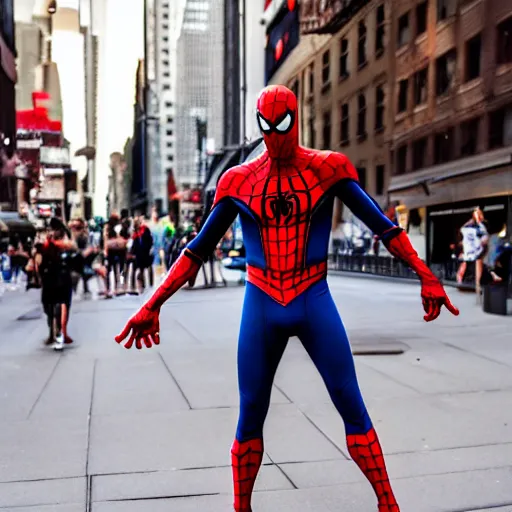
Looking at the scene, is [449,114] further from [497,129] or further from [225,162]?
[225,162]

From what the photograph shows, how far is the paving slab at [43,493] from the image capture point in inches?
128

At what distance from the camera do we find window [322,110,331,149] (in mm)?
15750

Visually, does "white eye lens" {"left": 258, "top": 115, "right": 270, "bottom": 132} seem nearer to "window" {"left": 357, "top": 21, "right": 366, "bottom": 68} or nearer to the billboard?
"window" {"left": 357, "top": 21, "right": 366, "bottom": 68}

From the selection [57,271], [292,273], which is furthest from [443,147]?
[292,273]

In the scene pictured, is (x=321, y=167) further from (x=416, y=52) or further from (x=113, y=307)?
(x=416, y=52)

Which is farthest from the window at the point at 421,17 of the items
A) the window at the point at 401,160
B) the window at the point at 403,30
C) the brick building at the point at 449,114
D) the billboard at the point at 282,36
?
the billboard at the point at 282,36

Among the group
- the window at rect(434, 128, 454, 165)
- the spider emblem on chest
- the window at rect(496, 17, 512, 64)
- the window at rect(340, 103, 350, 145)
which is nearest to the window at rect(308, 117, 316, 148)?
the window at rect(340, 103, 350, 145)

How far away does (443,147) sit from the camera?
44.4 feet

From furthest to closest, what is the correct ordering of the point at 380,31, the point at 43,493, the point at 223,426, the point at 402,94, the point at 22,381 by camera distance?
the point at 380,31, the point at 402,94, the point at 22,381, the point at 223,426, the point at 43,493

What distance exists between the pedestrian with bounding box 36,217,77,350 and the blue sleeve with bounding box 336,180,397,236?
5574 mm

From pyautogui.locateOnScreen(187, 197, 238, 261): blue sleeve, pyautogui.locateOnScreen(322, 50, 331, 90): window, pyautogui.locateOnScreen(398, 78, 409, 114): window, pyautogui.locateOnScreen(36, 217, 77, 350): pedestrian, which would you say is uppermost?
pyautogui.locateOnScreen(322, 50, 331, 90): window

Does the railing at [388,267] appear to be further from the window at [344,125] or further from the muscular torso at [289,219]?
the muscular torso at [289,219]

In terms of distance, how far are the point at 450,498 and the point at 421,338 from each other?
4.88 m

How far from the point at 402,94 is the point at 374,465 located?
41.8ft
